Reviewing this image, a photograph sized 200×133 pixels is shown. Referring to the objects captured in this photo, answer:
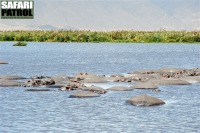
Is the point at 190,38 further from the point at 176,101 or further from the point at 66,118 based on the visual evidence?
the point at 66,118

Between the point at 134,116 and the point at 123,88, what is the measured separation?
10.9m

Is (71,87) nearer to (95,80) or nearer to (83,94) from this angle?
(83,94)

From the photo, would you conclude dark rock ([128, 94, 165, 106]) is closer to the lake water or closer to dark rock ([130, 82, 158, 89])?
the lake water

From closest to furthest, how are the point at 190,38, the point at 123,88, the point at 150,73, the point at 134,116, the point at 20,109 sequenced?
1. the point at 134,116
2. the point at 20,109
3. the point at 123,88
4. the point at 150,73
5. the point at 190,38

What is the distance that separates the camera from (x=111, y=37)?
120 meters

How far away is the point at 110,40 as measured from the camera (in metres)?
121

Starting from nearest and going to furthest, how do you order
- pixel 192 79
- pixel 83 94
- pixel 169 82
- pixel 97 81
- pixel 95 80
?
1. pixel 83 94
2. pixel 169 82
3. pixel 97 81
4. pixel 95 80
5. pixel 192 79

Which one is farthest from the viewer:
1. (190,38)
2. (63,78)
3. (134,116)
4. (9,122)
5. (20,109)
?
(190,38)

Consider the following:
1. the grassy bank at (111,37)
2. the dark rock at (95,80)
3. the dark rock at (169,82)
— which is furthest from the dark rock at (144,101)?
the grassy bank at (111,37)

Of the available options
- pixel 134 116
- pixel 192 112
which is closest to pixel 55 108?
pixel 134 116

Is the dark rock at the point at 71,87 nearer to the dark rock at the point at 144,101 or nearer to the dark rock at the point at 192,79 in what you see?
the dark rock at the point at 144,101

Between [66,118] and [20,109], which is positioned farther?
[20,109]

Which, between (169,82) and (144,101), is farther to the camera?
(169,82)

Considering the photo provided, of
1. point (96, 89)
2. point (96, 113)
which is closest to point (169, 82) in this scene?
point (96, 89)
